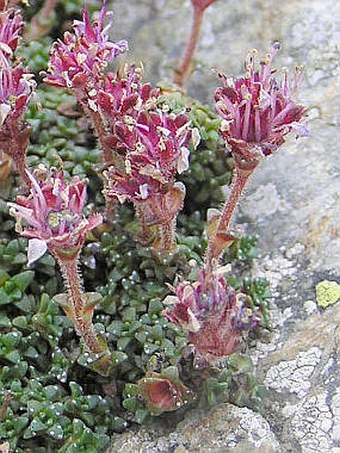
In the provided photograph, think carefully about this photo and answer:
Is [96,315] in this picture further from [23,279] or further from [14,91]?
[14,91]

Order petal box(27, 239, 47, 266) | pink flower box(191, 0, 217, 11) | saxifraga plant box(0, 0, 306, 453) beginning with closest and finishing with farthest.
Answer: petal box(27, 239, 47, 266) → saxifraga plant box(0, 0, 306, 453) → pink flower box(191, 0, 217, 11)

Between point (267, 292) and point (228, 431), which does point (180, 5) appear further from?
point (228, 431)

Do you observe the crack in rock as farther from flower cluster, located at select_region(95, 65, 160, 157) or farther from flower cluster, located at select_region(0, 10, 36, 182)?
flower cluster, located at select_region(0, 10, 36, 182)

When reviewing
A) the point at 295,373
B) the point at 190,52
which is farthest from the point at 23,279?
the point at 190,52

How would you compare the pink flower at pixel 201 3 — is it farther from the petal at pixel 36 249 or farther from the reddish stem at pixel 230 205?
the petal at pixel 36 249

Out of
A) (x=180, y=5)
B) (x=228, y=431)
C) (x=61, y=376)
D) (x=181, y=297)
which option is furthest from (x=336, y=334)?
(x=180, y=5)

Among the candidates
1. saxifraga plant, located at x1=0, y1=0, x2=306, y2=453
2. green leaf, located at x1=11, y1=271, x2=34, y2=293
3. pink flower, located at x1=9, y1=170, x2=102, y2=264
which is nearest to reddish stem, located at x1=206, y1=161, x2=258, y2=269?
saxifraga plant, located at x1=0, y1=0, x2=306, y2=453

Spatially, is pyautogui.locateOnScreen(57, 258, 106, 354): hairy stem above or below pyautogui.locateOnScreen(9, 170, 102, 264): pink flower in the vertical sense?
below

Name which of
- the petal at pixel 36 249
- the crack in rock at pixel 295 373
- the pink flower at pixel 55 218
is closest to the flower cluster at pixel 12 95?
the pink flower at pixel 55 218
